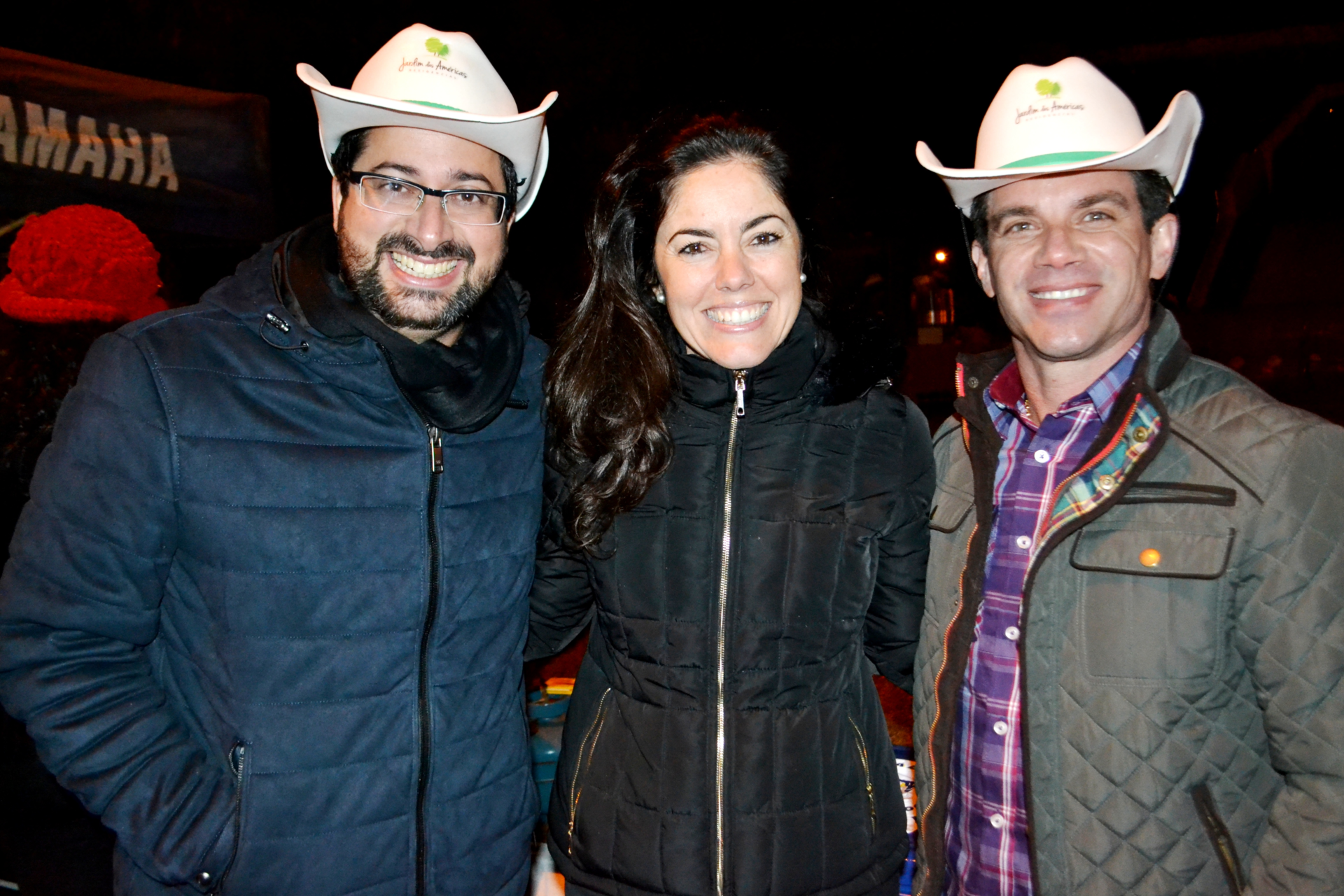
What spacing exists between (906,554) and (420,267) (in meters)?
1.57

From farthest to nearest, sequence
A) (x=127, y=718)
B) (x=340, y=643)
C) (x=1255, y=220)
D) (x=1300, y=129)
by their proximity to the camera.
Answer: (x=1255, y=220), (x=1300, y=129), (x=340, y=643), (x=127, y=718)

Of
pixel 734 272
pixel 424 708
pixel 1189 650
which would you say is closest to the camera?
pixel 1189 650

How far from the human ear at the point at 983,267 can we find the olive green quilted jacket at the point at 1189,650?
0.46 m

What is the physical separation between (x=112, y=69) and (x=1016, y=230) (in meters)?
5.98

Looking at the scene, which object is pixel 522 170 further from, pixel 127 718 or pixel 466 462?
pixel 127 718

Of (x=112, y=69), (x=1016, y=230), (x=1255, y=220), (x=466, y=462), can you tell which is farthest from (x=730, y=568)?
(x=1255, y=220)

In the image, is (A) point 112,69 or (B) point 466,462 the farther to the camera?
(A) point 112,69

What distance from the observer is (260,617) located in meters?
1.89

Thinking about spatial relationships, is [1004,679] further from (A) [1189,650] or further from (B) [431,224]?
(B) [431,224]

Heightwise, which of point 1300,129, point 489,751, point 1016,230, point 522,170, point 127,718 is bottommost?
point 489,751

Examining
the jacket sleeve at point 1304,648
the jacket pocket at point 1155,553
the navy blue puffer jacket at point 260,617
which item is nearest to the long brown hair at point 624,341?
the navy blue puffer jacket at point 260,617

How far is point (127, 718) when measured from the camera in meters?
1.77

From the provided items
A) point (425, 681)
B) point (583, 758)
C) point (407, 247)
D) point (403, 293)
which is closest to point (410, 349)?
point (403, 293)

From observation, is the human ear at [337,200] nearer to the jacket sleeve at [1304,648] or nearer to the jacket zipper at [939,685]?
the jacket zipper at [939,685]
